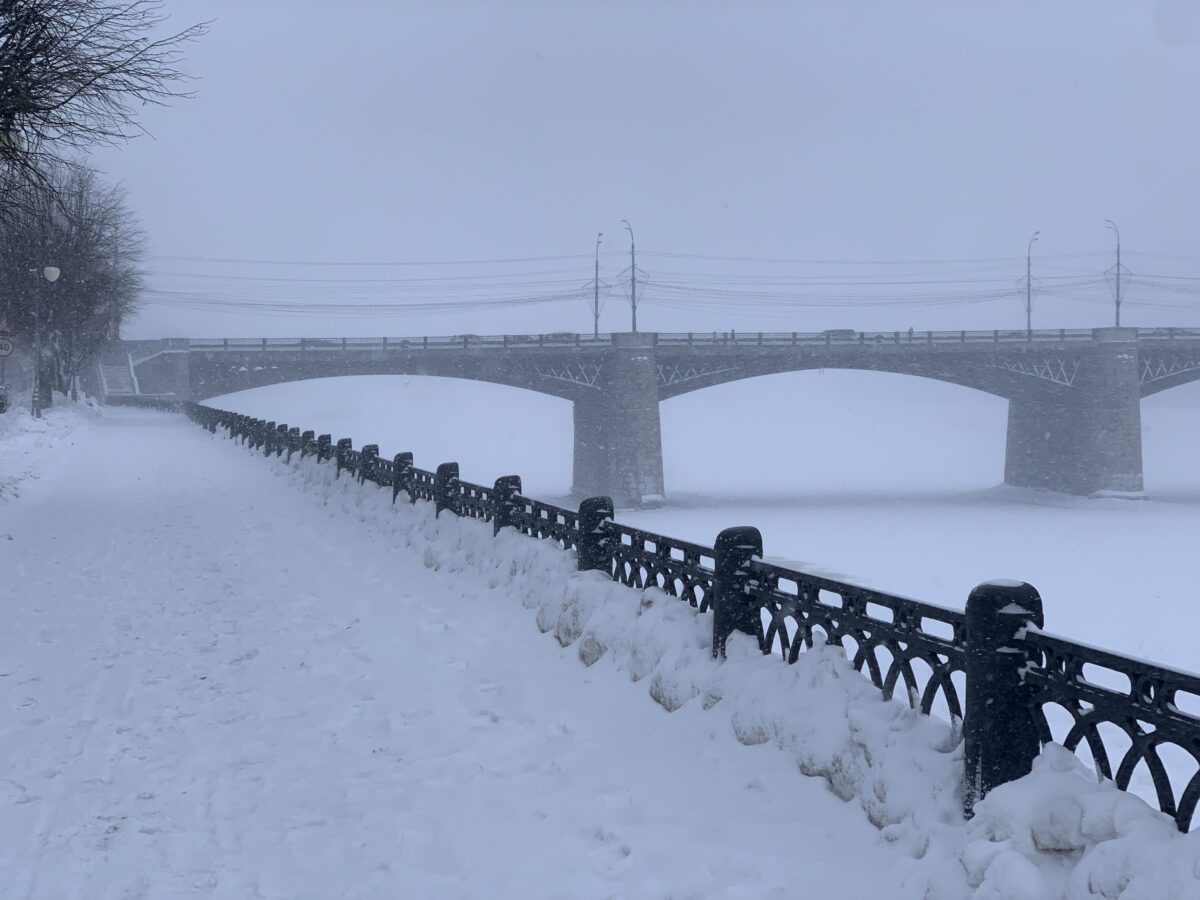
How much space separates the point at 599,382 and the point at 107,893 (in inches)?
2182

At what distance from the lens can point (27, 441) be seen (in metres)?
27.8

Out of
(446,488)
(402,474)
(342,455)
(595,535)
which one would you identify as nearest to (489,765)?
(595,535)

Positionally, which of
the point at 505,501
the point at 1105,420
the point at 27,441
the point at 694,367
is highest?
the point at 694,367

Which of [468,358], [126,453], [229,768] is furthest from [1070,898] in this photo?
[468,358]

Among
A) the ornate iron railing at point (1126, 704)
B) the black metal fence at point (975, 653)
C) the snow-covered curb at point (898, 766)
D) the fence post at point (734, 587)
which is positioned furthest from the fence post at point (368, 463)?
the ornate iron railing at point (1126, 704)

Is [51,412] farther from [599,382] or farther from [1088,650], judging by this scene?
[1088,650]

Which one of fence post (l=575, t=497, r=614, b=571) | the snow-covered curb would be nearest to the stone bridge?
fence post (l=575, t=497, r=614, b=571)

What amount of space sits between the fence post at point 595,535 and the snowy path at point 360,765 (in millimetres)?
871

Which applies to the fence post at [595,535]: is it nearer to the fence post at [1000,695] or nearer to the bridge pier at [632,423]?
the fence post at [1000,695]

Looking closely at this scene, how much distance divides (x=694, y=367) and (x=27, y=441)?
4000 centimetres

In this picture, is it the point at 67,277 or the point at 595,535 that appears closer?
the point at 595,535

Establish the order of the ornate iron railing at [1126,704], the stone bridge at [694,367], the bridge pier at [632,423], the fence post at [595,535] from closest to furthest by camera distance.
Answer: the ornate iron railing at [1126,704] → the fence post at [595,535] → the bridge pier at [632,423] → the stone bridge at [694,367]

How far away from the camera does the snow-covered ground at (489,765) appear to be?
4.54 meters

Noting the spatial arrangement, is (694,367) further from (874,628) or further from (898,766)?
(898,766)
